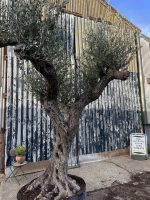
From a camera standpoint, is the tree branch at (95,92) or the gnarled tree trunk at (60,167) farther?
the tree branch at (95,92)

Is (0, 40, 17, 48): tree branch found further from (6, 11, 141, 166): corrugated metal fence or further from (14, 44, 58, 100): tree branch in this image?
(6, 11, 141, 166): corrugated metal fence

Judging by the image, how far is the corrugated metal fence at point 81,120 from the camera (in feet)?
25.7

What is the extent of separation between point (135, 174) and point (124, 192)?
5.55ft

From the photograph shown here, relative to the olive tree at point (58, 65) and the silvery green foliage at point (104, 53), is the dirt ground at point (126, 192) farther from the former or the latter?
the silvery green foliage at point (104, 53)

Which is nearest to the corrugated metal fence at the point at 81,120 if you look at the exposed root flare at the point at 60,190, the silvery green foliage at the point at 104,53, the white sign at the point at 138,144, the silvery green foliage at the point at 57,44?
the white sign at the point at 138,144

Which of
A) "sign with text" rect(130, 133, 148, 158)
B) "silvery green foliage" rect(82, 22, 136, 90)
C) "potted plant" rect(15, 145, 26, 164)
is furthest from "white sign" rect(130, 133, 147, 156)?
"potted plant" rect(15, 145, 26, 164)

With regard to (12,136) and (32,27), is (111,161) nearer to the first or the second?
(12,136)

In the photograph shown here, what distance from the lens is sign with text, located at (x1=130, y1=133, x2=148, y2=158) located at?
10028mm

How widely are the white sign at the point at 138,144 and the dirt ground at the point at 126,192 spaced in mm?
2524

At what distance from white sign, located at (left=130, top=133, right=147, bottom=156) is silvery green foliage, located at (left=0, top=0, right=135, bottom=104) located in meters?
4.88

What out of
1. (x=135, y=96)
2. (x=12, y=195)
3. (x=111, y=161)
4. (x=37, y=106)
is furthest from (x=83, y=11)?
(x=12, y=195)

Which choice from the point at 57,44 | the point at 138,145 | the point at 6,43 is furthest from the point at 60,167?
the point at 138,145

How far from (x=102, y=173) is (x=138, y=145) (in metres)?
2.76

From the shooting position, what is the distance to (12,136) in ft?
25.0
